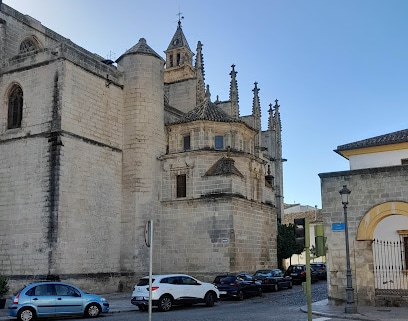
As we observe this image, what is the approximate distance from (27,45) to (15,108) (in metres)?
5.19

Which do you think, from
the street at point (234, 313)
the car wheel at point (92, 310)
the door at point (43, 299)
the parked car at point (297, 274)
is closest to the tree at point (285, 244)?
the parked car at point (297, 274)

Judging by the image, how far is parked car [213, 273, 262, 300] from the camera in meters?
23.4

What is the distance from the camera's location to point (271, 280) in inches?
1121

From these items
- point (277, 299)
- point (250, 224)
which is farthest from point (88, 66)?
point (277, 299)

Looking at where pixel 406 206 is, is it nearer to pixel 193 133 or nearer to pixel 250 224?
pixel 250 224

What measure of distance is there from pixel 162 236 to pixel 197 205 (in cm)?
307

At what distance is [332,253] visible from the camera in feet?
61.7

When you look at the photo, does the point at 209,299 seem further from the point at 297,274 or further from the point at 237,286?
the point at 297,274

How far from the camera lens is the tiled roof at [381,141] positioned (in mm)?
21188

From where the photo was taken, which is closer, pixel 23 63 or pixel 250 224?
pixel 23 63

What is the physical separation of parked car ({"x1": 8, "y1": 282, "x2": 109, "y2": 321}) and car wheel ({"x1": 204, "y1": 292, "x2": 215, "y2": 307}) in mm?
4573

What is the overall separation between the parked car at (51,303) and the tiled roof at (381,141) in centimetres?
1220

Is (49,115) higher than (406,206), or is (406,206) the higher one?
(49,115)

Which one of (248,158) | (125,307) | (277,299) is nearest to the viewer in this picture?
(125,307)
